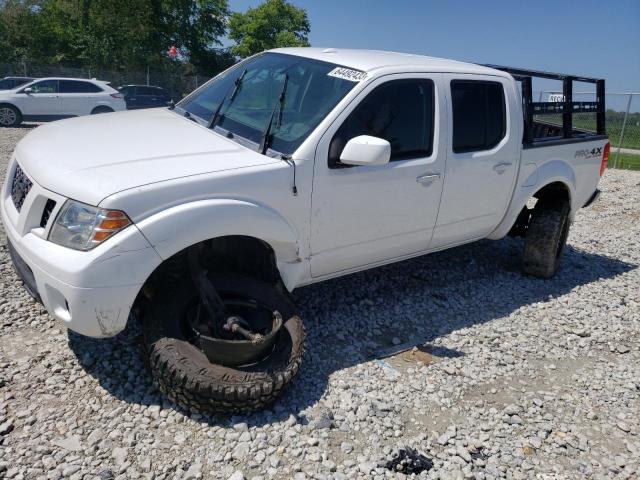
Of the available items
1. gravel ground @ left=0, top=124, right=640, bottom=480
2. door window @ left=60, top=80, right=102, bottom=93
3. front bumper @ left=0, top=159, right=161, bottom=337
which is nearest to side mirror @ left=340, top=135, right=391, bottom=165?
front bumper @ left=0, top=159, right=161, bottom=337

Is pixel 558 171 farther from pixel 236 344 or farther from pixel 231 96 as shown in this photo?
pixel 236 344

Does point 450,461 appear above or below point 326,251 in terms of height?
below

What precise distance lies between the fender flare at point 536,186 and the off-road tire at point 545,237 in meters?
0.29

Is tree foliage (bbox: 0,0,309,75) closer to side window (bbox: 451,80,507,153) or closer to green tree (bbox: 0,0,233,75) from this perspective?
green tree (bbox: 0,0,233,75)

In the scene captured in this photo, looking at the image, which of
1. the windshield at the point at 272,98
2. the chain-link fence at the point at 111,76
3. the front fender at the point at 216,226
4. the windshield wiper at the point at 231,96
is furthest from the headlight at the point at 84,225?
the chain-link fence at the point at 111,76

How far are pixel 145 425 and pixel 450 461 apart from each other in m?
1.67

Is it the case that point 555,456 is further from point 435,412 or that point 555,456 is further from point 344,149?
point 344,149

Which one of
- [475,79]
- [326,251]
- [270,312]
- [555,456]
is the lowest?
[555,456]

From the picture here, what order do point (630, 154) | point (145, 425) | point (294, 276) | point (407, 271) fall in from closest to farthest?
point (145, 425) < point (294, 276) < point (407, 271) < point (630, 154)

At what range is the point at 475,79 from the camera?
418 centimetres

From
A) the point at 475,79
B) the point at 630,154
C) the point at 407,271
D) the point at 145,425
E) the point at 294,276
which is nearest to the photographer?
the point at 145,425

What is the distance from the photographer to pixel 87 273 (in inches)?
101

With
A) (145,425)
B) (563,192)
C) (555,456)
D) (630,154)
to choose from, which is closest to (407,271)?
(563,192)

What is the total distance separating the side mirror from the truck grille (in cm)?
185
